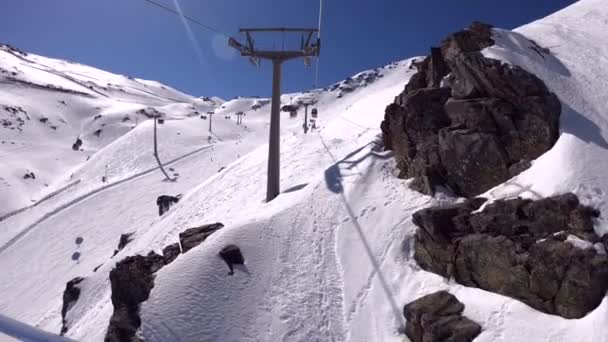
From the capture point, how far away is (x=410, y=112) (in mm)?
16828

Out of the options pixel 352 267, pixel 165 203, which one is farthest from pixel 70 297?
pixel 352 267

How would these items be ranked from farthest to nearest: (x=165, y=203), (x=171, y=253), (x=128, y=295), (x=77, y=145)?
1. (x=77, y=145)
2. (x=165, y=203)
3. (x=171, y=253)
4. (x=128, y=295)

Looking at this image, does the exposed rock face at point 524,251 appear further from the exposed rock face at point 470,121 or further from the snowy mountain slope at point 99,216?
the snowy mountain slope at point 99,216

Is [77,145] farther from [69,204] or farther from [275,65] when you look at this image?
[275,65]

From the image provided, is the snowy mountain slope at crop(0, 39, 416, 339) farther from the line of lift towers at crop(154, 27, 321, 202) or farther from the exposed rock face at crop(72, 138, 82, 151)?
the exposed rock face at crop(72, 138, 82, 151)

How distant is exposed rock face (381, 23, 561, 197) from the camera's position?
1362cm

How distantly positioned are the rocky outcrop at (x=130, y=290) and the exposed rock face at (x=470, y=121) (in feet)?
34.3

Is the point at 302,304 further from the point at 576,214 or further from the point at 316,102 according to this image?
the point at 316,102

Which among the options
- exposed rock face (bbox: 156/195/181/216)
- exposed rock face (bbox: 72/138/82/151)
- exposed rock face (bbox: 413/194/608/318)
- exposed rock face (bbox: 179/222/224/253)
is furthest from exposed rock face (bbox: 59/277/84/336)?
exposed rock face (bbox: 72/138/82/151)

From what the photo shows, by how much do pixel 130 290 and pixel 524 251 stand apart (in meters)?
11.8

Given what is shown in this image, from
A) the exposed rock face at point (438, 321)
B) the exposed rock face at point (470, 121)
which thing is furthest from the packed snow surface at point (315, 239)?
the exposed rock face at point (470, 121)

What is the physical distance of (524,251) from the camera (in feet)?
34.0

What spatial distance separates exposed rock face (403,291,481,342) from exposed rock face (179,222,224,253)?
834 cm

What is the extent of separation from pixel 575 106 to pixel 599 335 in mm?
9859
